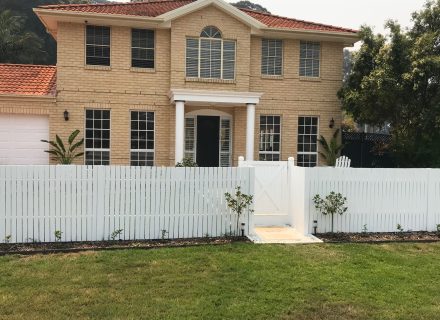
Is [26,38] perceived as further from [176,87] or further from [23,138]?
[176,87]

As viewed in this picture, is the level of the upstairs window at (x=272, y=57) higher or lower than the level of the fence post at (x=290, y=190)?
higher

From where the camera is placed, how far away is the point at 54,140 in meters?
14.8

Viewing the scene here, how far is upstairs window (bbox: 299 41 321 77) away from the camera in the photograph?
1678 centimetres

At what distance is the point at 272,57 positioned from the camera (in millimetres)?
16562

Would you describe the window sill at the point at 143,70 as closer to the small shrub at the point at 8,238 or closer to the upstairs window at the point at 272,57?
the upstairs window at the point at 272,57

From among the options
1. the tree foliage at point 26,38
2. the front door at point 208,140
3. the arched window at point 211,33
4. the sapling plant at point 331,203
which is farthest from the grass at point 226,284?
the tree foliage at point 26,38

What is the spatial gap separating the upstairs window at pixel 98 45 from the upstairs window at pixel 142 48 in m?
0.89

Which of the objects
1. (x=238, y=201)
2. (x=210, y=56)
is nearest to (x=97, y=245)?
(x=238, y=201)

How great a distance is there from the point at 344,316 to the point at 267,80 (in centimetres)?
1215

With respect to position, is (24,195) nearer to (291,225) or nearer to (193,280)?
(193,280)

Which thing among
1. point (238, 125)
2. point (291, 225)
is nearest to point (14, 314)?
point (291, 225)

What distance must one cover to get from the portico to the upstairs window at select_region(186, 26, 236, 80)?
103 centimetres

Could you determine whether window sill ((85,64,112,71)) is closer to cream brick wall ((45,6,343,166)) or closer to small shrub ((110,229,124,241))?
cream brick wall ((45,6,343,166))

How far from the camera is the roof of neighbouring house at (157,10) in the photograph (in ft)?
49.6
